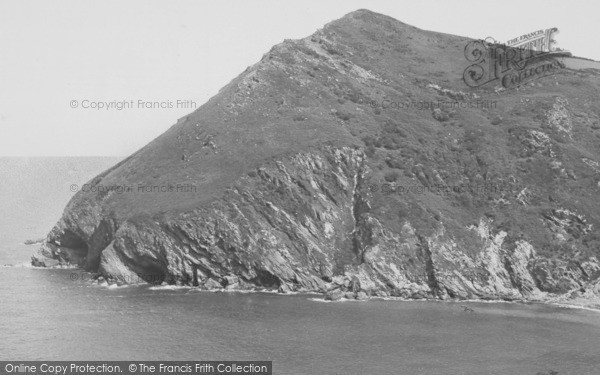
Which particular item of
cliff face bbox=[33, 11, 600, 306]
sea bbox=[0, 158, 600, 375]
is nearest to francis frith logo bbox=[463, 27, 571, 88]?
cliff face bbox=[33, 11, 600, 306]

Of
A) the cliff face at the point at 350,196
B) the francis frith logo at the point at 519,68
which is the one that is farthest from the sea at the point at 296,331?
the francis frith logo at the point at 519,68

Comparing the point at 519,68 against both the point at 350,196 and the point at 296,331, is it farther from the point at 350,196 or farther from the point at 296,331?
the point at 296,331

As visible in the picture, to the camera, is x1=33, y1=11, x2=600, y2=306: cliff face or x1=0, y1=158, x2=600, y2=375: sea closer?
x1=0, y1=158, x2=600, y2=375: sea

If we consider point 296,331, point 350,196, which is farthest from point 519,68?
point 296,331

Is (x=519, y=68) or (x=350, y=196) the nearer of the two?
(x=350, y=196)

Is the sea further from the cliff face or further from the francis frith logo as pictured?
the francis frith logo

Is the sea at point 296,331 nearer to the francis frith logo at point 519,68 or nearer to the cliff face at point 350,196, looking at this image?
the cliff face at point 350,196
